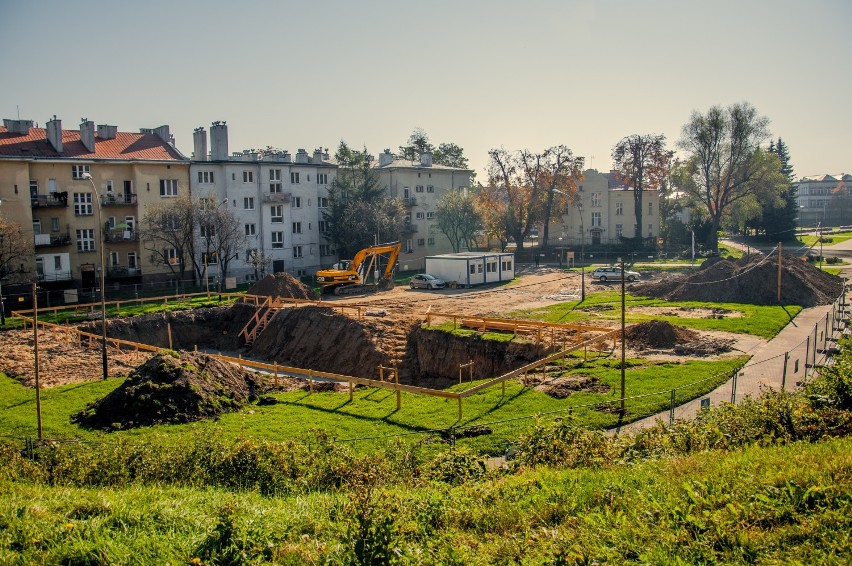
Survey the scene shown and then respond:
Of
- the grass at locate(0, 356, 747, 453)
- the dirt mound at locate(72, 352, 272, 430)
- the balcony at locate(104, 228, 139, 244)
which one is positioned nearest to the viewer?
the grass at locate(0, 356, 747, 453)

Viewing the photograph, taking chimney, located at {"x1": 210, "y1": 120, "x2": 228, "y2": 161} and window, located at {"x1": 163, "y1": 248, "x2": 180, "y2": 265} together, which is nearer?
window, located at {"x1": 163, "y1": 248, "x2": 180, "y2": 265}

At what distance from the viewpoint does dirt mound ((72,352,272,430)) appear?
24500 millimetres

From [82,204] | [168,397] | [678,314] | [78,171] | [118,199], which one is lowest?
[168,397]

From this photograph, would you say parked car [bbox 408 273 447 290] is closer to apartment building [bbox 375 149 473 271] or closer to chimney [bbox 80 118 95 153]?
apartment building [bbox 375 149 473 271]

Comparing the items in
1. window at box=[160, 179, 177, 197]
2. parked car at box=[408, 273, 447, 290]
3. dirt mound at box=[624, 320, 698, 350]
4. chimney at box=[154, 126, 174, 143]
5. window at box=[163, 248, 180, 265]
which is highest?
chimney at box=[154, 126, 174, 143]

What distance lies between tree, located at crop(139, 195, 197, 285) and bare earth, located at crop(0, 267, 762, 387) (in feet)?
43.1

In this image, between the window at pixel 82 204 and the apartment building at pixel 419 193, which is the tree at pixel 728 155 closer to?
the apartment building at pixel 419 193

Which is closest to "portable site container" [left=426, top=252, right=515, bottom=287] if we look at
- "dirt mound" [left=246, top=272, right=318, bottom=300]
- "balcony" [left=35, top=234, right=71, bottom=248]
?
"dirt mound" [left=246, top=272, right=318, bottom=300]

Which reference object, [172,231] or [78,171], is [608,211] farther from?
[78,171]

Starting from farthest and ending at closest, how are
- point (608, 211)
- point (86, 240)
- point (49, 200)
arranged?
point (608, 211) < point (86, 240) < point (49, 200)

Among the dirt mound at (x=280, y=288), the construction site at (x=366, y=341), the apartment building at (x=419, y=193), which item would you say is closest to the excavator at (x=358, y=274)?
the construction site at (x=366, y=341)

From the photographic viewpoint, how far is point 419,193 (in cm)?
8131

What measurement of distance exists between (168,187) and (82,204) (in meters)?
6.80

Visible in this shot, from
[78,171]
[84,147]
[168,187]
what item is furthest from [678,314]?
[84,147]
